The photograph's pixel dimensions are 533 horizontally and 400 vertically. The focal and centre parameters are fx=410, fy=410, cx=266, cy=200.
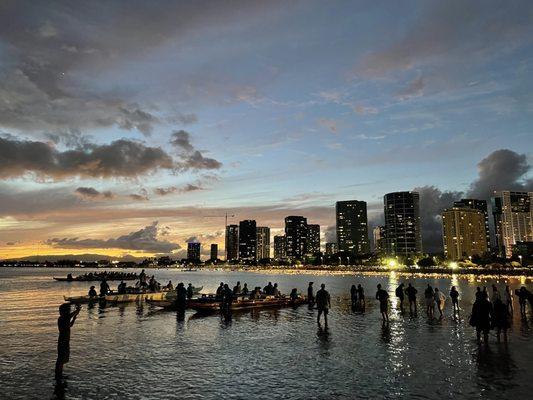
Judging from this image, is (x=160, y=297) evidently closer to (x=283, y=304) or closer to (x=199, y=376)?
(x=283, y=304)

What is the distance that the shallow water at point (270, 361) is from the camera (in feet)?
41.5

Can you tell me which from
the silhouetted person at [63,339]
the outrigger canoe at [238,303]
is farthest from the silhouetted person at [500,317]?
the outrigger canoe at [238,303]

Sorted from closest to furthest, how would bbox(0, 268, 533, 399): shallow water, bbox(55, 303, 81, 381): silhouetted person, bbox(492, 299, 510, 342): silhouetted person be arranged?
bbox(0, 268, 533, 399): shallow water < bbox(55, 303, 81, 381): silhouetted person < bbox(492, 299, 510, 342): silhouetted person

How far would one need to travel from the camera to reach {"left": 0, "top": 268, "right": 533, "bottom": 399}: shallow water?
498 inches

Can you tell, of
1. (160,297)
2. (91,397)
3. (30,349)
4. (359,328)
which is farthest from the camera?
(160,297)

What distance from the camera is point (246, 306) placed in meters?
35.3

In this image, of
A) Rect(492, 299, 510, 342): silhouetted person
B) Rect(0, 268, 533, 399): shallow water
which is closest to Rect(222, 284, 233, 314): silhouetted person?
Rect(0, 268, 533, 399): shallow water

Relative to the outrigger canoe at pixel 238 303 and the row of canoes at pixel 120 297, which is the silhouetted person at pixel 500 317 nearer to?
the outrigger canoe at pixel 238 303

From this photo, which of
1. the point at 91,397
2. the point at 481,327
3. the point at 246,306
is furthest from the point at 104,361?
the point at 246,306

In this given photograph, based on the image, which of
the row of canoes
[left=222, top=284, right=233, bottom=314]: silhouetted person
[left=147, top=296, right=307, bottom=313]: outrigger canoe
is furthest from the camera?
the row of canoes

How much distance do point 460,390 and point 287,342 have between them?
9495mm

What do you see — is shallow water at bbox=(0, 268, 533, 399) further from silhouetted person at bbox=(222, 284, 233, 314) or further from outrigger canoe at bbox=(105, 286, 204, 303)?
outrigger canoe at bbox=(105, 286, 204, 303)

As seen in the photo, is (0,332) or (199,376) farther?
(0,332)

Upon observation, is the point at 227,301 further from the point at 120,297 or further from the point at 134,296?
the point at 120,297
